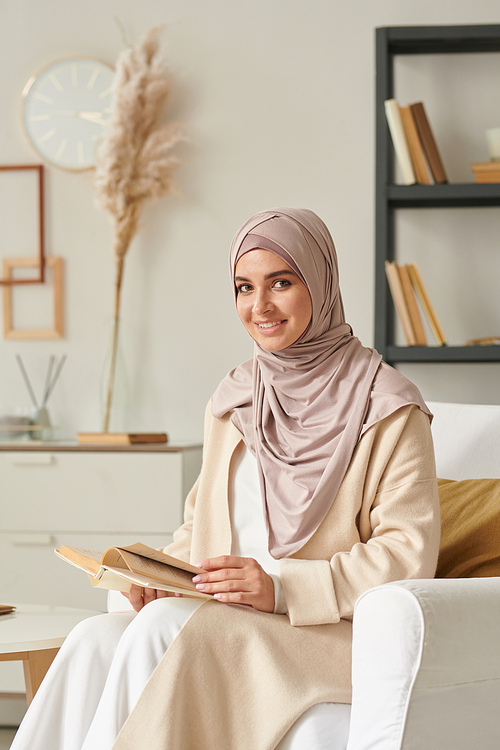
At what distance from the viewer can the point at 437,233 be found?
271 centimetres

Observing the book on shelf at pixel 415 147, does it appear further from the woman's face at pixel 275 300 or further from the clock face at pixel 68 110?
the woman's face at pixel 275 300

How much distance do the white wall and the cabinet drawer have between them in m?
0.48

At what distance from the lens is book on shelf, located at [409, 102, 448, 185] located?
2.47m

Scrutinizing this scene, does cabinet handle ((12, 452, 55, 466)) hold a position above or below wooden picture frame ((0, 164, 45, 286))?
below

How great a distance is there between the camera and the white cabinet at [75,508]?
2354mm

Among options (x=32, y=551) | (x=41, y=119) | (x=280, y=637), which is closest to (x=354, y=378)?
(x=280, y=637)

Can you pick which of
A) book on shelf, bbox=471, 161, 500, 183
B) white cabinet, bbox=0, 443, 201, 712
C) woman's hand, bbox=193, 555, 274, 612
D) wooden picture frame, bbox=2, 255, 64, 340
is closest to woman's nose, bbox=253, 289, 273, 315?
woman's hand, bbox=193, 555, 274, 612

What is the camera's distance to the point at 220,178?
2.81m

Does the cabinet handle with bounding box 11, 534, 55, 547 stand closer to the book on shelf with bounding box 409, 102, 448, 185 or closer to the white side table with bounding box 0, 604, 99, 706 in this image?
the white side table with bounding box 0, 604, 99, 706

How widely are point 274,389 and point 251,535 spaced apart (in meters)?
0.28

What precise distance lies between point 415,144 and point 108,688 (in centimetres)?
198

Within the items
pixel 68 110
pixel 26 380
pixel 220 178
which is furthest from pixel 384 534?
pixel 68 110

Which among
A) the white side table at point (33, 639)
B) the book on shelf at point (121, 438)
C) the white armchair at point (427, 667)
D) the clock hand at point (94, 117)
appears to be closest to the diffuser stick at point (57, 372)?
the book on shelf at point (121, 438)

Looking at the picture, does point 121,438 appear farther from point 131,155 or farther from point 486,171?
point 486,171
